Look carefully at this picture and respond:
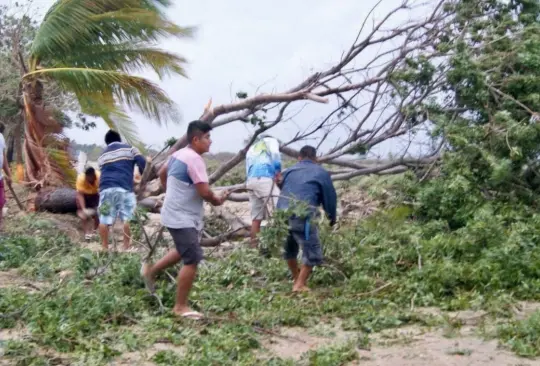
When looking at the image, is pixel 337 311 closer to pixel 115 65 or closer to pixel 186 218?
pixel 186 218

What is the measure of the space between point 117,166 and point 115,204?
0.46 meters

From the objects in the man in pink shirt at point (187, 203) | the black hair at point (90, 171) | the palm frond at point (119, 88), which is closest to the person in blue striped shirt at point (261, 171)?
the man in pink shirt at point (187, 203)

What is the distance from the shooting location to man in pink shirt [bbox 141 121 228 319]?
629cm

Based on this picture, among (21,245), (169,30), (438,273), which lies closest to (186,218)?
(438,273)

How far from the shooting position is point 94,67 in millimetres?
13609

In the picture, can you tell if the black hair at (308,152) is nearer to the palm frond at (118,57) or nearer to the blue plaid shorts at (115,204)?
the blue plaid shorts at (115,204)

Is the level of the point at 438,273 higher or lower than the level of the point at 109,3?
lower

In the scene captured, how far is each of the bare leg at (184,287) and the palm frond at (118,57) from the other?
7933 mm

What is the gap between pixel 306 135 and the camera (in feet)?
35.0

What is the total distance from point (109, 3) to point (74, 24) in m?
0.76

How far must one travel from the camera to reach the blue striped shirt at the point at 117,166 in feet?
31.1

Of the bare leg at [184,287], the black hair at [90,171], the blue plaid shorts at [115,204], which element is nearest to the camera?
the bare leg at [184,287]

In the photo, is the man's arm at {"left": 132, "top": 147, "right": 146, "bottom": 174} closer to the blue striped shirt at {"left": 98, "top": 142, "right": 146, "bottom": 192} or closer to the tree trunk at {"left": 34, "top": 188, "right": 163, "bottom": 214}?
the blue striped shirt at {"left": 98, "top": 142, "right": 146, "bottom": 192}

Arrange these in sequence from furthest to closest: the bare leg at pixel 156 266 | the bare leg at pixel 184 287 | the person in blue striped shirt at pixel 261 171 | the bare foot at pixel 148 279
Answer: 1. the person in blue striped shirt at pixel 261 171
2. the bare foot at pixel 148 279
3. the bare leg at pixel 156 266
4. the bare leg at pixel 184 287
